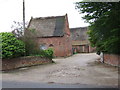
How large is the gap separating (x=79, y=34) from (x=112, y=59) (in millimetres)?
38107

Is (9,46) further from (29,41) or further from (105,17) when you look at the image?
(105,17)

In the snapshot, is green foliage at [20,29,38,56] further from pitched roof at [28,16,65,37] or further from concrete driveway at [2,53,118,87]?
pitched roof at [28,16,65,37]

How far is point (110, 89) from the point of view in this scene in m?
7.41

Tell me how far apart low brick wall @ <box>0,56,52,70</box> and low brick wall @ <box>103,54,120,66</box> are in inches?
281

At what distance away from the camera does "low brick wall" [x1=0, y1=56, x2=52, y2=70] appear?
14705mm

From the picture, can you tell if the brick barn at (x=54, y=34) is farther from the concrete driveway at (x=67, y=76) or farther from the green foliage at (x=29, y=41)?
the concrete driveway at (x=67, y=76)

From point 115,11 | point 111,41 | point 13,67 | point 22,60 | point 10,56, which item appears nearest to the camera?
point 115,11

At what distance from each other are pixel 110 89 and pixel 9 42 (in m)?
10.3

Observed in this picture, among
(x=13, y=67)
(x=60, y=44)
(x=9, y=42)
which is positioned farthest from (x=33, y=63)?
(x=60, y=44)

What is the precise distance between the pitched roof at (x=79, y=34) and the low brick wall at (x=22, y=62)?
3434 centimetres

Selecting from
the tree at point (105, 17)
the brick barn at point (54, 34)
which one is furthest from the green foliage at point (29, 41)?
the brick barn at point (54, 34)

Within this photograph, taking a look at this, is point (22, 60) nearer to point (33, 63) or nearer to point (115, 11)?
point (33, 63)

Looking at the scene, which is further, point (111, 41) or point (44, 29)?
point (44, 29)

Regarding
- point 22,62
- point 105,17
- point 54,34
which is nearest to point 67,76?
point 105,17
